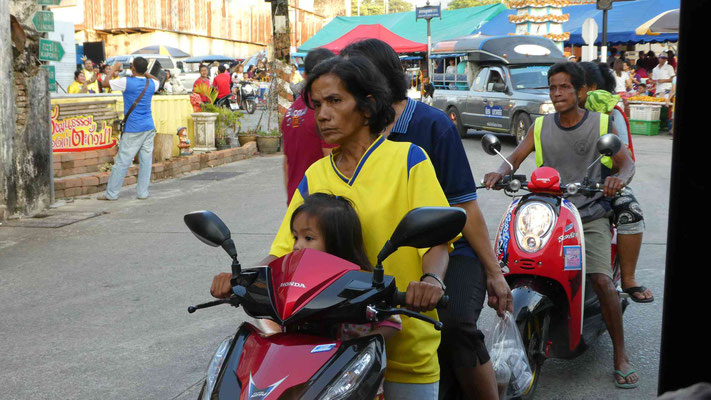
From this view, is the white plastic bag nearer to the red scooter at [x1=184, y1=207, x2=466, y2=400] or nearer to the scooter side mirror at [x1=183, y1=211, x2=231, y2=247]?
the red scooter at [x1=184, y1=207, x2=466, y2=400]

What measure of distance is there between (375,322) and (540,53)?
18.0 metres

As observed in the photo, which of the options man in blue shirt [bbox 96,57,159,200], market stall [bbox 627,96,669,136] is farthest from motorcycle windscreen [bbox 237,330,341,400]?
market stall [bbox 627,96,669,136]

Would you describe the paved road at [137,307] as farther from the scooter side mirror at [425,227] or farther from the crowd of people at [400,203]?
the scooter side mirror at [425,227]

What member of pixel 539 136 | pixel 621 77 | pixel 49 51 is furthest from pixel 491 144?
pixel 621 77

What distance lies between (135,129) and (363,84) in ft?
28.6

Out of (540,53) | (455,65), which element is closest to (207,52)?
(455,65)

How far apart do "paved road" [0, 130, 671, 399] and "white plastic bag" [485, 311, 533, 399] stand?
0.80 meters

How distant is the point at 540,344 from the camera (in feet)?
13.6

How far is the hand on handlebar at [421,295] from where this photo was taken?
6.96 ft

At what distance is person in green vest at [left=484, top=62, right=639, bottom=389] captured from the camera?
14.0 ft

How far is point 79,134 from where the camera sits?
39.2 feet

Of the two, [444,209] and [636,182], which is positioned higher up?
[444,209]

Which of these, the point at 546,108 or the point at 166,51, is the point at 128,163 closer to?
the point at 546,108

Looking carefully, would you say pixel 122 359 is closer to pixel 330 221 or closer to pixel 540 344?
pixel 540 344
